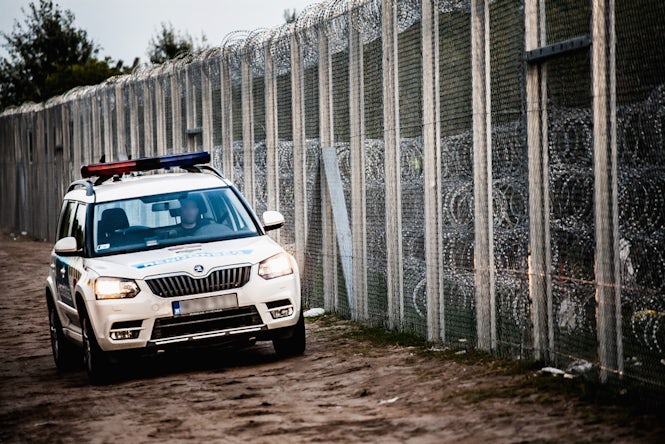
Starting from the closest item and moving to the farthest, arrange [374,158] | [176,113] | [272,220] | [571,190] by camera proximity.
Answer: [571,190]
[272,220]
[374,158]
[176,113]

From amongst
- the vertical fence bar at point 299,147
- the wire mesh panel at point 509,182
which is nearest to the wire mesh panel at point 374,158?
the vertical fence bar at point 299,147

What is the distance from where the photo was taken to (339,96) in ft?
48.8

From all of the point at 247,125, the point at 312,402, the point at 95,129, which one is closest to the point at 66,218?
the point at 247,125

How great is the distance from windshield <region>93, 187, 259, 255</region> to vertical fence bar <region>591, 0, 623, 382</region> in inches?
→ 169

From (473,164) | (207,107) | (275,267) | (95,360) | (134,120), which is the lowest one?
(95,360)

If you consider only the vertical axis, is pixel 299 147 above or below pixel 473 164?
above

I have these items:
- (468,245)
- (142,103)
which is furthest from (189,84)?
(468,245)

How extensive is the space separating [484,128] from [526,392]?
273cm

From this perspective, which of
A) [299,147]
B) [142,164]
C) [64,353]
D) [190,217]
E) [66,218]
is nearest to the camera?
[190,217]

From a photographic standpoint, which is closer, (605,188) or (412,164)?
Result: (605,188)

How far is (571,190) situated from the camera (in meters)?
9.42

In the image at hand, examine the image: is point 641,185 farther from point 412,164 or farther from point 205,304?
point 412,164

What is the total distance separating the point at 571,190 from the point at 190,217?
14.1ft

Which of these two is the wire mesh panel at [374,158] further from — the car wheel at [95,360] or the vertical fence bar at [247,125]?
the vertical fence bar at [247,125]
